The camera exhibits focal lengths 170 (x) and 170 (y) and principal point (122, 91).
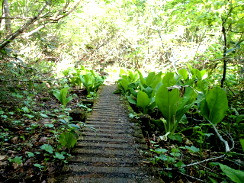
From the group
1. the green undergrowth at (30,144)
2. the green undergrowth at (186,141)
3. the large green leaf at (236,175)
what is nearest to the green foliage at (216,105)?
the green undergrowth at (186,141)

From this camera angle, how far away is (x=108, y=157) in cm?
169

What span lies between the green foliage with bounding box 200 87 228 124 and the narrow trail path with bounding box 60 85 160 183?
0.99m

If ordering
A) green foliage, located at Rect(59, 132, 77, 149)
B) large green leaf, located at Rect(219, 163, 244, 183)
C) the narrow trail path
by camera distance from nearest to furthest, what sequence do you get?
large green leaf, located at Rect(219, 163, 244, 183) → the narrow trail path → green foliage, located at Rect(59, 132, 77, 149)

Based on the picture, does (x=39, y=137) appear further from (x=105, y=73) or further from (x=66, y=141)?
(x=105, y=73)

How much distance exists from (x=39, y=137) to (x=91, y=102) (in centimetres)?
182

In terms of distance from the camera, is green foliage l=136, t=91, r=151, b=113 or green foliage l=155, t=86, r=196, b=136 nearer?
green foliage l=155, t=86, r=196, b=136

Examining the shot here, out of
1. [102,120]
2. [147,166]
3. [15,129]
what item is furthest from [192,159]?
[15,129]

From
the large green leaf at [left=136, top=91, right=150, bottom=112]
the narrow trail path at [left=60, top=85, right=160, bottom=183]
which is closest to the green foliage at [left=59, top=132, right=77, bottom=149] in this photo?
the narrow trail path at [left=60, top=85, right=160, bottom=183]

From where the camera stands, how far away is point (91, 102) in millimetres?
3977

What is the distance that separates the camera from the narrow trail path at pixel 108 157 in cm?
142

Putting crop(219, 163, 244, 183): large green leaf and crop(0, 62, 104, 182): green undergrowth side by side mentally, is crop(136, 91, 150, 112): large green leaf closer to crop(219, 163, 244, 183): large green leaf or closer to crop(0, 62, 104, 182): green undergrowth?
crop(0, 62, 104, 182): green undergrowth

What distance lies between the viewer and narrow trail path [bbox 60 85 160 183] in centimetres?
142

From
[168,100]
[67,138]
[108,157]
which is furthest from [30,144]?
[168,100]

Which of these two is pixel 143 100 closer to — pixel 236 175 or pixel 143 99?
pixel 143 99
